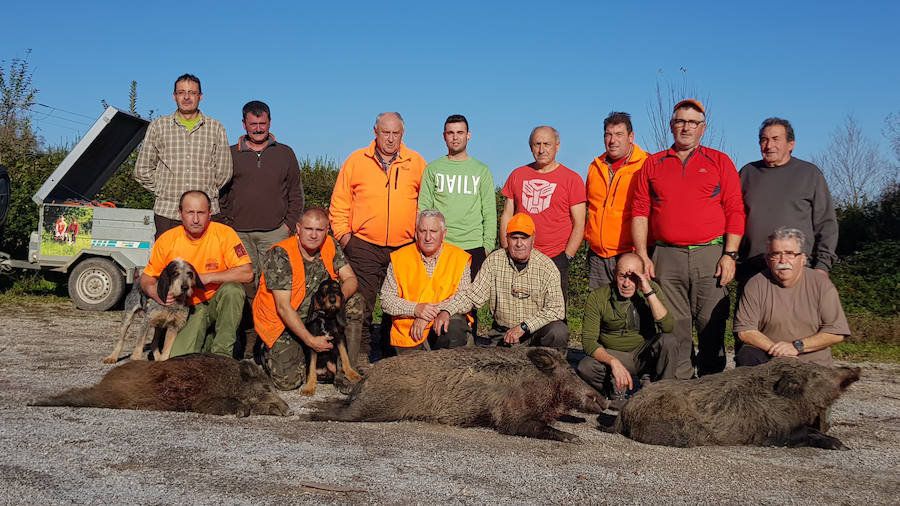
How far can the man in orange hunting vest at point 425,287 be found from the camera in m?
6.23

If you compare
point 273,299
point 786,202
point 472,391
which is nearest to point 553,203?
point 786,202

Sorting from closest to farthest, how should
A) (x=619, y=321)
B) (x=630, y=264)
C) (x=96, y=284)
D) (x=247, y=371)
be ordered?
(x=247, y=371), (x=630, y=264), (x=619, y=321), (x=96, y=284)

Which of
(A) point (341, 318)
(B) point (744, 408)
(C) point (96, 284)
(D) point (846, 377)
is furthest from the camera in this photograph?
(C) point (96, 284)

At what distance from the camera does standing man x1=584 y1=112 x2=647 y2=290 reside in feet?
22.6

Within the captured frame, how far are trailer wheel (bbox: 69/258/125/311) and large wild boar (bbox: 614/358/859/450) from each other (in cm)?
935

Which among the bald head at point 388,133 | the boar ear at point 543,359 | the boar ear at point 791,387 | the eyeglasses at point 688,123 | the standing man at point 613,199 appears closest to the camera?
the boar ear at point 791,387

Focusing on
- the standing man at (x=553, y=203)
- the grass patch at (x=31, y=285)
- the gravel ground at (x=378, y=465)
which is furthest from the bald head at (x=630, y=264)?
the grass patch at (x=31, y=285)

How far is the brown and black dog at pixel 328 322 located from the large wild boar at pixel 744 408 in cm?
259

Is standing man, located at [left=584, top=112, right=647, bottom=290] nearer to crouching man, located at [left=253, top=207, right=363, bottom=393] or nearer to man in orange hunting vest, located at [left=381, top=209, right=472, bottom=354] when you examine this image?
man in orange hunting vest, located at [left=381, top=209, right=472, bottom=354]

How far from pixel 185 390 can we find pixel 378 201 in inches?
119

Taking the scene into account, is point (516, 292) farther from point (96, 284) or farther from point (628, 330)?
point (96, 284)

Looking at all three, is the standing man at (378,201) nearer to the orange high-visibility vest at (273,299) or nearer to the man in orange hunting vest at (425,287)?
the man in orange hunting vest at (425,287)

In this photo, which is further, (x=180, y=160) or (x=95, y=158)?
(x=95, y=158)

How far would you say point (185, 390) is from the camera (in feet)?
16.9
